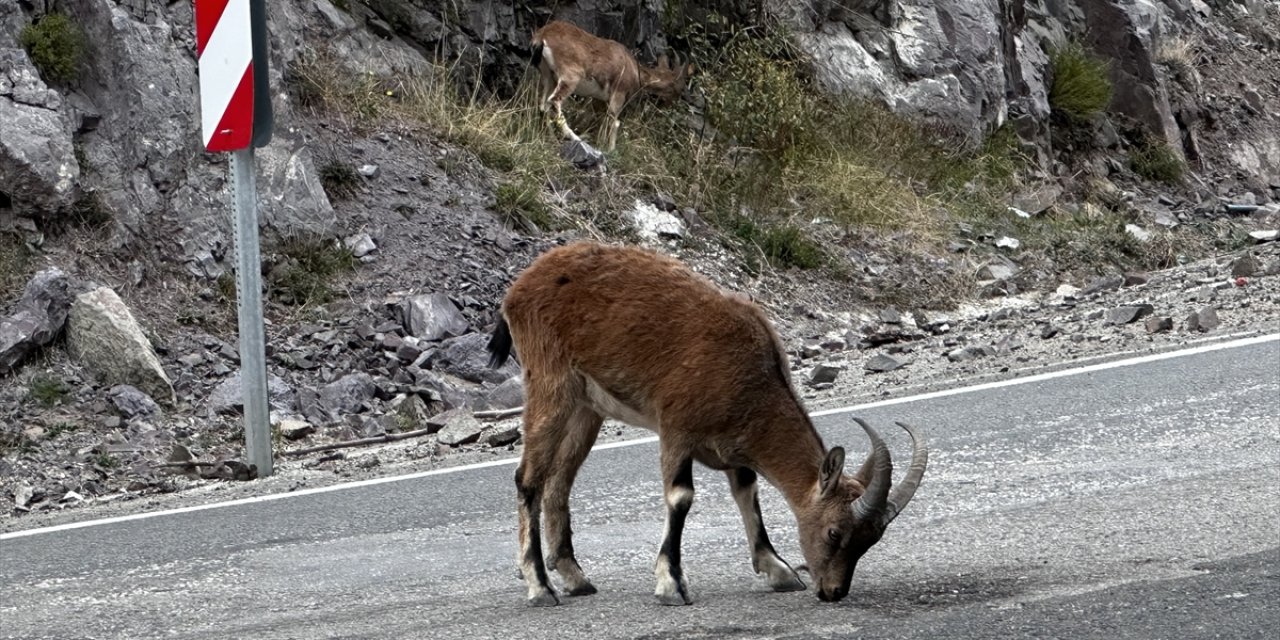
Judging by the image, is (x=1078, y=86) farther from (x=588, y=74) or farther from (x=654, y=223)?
(x=654, y=223)

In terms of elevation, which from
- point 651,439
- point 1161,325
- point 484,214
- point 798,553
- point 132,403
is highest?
point 798,553

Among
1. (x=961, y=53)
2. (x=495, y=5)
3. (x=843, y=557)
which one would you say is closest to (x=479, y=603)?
(x=843, y=557)

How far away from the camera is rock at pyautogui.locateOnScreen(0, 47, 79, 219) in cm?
1288

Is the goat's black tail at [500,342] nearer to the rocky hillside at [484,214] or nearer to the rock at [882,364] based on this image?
the rocky hillside at [484,214]

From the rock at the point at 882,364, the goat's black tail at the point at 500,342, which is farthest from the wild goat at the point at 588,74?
the goat's black tail at the point at 500,342

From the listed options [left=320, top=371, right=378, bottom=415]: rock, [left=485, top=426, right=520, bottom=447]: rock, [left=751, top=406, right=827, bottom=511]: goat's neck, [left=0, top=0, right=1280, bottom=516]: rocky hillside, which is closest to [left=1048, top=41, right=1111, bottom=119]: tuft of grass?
[left=0, top=0, right=1280, bottom=516]: rocky hillside

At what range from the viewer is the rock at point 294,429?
449 inches

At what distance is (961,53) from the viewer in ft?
69.3

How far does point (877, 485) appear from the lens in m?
5.80

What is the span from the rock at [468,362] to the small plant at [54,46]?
403cm

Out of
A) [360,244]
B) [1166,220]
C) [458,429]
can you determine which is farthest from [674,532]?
[1166,220]

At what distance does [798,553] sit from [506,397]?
17.5 ft

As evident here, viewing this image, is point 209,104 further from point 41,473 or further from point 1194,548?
point 1194,548

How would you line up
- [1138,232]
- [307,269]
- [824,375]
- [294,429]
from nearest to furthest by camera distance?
[294,429] → [824,375] → [307,269] → [1138,232]
